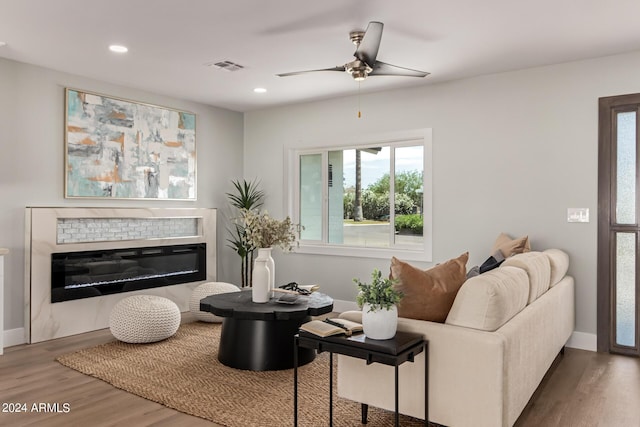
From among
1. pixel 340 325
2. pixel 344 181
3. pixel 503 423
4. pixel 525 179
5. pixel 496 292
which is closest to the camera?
pixel 503 423

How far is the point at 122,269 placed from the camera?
5.21 metres

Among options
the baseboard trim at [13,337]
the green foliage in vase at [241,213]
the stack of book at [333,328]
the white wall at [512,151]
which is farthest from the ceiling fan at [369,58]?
the baseboard trim at [13,337]

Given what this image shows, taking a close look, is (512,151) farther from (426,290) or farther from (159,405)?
(159,405)

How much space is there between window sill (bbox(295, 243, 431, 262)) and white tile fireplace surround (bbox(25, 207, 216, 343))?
143 cm

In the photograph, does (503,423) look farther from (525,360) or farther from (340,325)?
(340,325)

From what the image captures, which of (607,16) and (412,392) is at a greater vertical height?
(607,16)

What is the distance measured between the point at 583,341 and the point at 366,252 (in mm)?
2419

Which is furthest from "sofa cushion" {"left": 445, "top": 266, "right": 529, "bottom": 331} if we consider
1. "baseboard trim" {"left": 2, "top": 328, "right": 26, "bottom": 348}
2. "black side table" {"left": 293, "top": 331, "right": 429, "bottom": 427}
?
"baseboard trim" {"left": 2, "top": 328, "right": 26, "bottom": 348}

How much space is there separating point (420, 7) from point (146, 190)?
12.3ft

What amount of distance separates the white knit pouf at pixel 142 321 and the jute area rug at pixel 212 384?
0.28 ft

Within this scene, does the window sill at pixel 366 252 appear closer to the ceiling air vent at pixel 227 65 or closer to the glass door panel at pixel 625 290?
the glass door panel at pixel 625 290

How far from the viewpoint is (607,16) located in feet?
11.0

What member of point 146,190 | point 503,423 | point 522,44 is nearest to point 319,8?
point 522,44

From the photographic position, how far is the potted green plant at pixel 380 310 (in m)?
2.31
